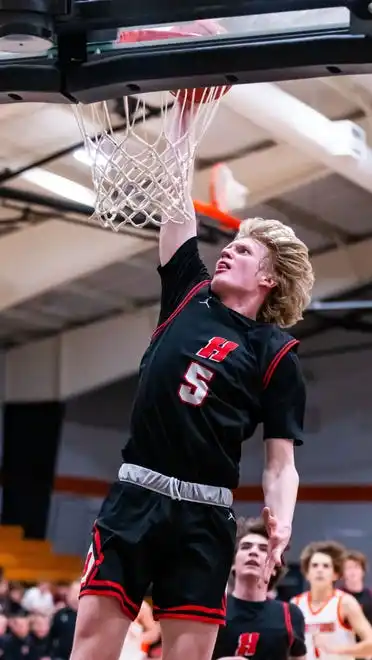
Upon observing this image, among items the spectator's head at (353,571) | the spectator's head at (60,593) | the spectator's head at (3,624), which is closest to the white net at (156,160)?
the spectator's head at (353,571)

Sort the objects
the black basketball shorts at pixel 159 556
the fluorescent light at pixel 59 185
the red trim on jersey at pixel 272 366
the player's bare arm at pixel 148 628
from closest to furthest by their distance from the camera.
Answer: the black basketball shorts at pixel 159 556
the red trim on jersey at pixel 272 366
the player's bare arm at pixel 148 628
the fluorescent light at pixel 59 185

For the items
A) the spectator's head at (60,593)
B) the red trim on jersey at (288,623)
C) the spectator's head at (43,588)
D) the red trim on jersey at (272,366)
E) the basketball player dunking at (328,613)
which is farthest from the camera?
the spectator's head at (43,588)

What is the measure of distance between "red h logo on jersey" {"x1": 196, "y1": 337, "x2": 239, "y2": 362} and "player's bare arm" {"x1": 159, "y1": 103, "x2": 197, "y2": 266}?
327 millimetres

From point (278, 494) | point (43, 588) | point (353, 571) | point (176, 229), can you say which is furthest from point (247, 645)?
point (43, 588)

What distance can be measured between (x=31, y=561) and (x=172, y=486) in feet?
42.3

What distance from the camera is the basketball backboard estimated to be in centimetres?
261

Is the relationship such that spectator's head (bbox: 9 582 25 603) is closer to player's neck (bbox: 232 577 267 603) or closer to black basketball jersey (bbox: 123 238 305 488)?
player's neck (bbox: 232 577 267 603)

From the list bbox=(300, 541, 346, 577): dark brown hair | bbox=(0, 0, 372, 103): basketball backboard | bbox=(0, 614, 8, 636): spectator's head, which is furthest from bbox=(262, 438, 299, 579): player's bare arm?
bbox=(0, 614, 8, 636): spectator's head

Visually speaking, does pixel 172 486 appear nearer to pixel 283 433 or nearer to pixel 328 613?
pixel 283 433

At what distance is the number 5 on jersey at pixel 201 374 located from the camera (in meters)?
2.92

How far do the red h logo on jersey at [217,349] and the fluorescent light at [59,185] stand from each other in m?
6.63

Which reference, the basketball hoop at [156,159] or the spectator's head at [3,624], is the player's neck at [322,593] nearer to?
the spectator's head at [3,624]

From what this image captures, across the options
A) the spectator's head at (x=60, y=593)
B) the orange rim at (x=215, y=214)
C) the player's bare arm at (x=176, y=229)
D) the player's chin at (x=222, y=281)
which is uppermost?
the player's bare arm at (x=176, y=229)

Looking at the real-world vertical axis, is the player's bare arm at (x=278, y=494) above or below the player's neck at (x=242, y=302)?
below
